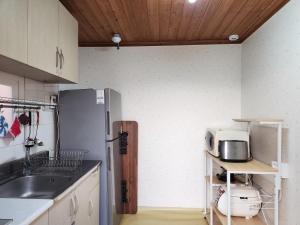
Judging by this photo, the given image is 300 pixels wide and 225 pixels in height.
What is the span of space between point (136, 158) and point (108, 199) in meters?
0.88

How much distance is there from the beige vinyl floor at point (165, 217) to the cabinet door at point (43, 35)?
2148 millimetres

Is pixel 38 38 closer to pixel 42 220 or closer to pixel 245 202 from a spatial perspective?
pixel 42 220

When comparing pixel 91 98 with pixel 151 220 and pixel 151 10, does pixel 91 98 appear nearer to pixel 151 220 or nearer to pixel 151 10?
pixel 151 10

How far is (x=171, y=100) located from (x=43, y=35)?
78.3 inches

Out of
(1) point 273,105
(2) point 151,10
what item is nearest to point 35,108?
(2) point 151,10

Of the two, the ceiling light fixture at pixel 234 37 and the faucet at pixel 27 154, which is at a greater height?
the ceiling light fixture at pixel 234 37

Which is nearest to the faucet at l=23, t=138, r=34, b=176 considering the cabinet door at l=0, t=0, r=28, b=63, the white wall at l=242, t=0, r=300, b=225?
the cabinet door at l=0, t=0, r=28, b=63

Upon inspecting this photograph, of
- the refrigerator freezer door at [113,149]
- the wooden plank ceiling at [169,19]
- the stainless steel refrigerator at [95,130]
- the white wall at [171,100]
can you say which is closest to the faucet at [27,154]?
the stainless steel refrigerator at [95,130]

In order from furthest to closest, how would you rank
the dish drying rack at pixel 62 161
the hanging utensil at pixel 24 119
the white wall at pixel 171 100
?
the white wall at pixel 171 100, the dish drying rack at pixel 62 161, the hanging utensil at pixel 24 119

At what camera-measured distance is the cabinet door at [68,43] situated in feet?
6.59

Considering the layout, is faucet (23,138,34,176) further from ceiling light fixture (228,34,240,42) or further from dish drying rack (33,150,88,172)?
ceiling light fixture (228,34,240,42)

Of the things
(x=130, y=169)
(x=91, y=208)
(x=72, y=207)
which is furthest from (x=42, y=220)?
(x=130, y=169)

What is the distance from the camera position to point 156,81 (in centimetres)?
338

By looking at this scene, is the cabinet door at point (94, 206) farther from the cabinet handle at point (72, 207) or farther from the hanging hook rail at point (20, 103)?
the hanging hook rail at point (20, 103)
